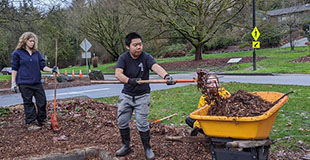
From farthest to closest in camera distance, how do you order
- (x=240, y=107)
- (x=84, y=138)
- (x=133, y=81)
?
1. (x=84, y=138)
2. (x=133, y=81)
3. (x=240, y=107)

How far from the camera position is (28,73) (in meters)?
5.22

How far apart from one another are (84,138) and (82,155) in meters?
0.85

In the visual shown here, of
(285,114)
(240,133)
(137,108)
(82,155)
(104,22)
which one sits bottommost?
(82,155)

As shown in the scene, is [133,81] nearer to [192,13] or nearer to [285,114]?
[285,114]

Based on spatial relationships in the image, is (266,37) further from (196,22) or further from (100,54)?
(100,54)

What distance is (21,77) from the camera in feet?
17.0

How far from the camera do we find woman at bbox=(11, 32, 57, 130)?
5.21 metres

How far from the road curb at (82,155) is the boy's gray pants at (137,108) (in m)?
0.53

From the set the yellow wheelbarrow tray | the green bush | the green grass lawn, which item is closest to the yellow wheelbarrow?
the yellow wheelbarrow tray

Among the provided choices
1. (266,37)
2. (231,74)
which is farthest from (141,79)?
(266,37)

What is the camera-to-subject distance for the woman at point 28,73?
5207 millimetres

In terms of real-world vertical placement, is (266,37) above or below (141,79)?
above

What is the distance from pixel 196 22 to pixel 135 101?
63.8 feet

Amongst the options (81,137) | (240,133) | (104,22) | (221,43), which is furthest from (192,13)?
(240,133)
